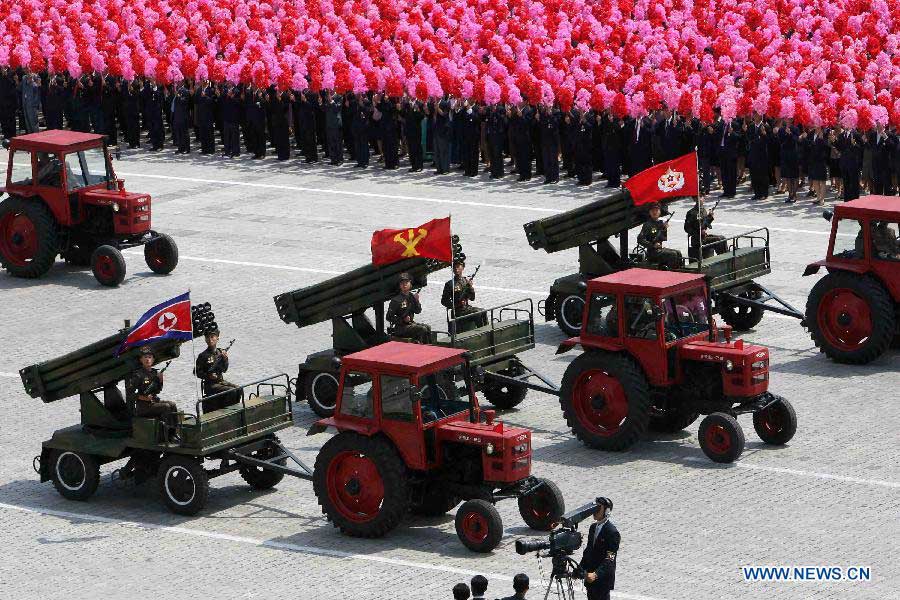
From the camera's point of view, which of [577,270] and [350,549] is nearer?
[350,549]

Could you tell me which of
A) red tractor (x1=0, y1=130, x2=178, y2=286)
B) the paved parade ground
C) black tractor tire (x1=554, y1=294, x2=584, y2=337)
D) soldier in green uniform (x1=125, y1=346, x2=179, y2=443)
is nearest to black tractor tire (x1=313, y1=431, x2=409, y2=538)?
the paved parade ground

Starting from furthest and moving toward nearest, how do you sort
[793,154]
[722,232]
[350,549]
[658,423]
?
[793,154] → [722,232] → [658,423] → [350,549]

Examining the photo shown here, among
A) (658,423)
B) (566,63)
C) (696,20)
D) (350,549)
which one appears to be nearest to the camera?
(350,549)

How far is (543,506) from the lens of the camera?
20875mm

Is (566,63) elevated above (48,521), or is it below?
above

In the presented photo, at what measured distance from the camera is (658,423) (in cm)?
2466

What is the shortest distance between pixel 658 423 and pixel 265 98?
21692 millimetres

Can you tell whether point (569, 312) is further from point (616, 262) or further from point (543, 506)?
point (543, 506)

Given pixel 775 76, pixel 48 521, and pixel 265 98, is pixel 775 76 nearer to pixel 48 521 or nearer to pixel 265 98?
pixel 265 98

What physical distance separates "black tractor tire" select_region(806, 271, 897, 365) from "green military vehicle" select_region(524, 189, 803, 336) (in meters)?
0.53

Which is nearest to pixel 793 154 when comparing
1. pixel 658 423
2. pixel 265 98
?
pixel 265 98

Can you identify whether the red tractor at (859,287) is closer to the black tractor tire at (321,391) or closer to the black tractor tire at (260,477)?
the black tractor tire at (321,391)

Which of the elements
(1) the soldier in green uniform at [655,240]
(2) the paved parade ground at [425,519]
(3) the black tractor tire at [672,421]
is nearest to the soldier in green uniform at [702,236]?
(1) the soldier in green uniform at [655,240]

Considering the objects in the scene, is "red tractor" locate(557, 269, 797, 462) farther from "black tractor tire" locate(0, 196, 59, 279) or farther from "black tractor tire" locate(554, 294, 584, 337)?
"black tractor tire" locate(0, 196, 59, 279)
